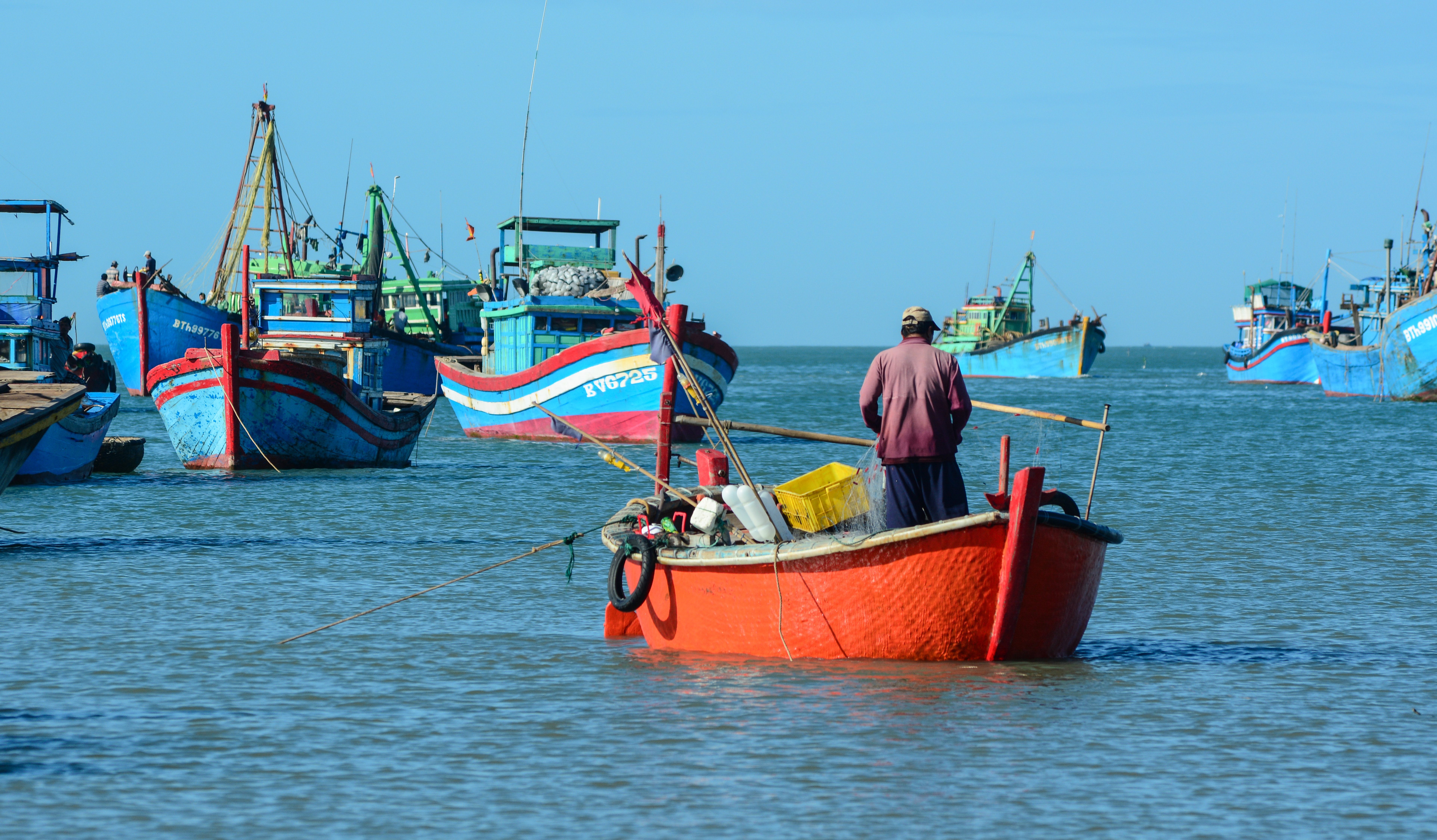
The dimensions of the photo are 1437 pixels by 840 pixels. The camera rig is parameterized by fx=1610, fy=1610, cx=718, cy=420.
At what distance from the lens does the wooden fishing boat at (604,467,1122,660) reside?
30.9 ft

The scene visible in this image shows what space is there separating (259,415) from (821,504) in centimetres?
1741

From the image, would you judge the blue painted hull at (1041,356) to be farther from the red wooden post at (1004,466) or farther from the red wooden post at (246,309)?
the red wooden post at (1004,466)

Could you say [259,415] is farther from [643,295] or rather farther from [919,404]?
[919,404]

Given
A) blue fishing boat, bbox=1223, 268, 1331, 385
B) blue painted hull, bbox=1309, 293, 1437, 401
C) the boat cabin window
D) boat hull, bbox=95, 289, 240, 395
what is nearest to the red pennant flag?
the boat cabin window

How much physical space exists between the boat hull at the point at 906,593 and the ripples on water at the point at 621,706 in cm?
18

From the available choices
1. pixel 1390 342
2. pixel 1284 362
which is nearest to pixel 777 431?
pixel 1390 342

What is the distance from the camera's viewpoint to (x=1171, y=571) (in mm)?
16156

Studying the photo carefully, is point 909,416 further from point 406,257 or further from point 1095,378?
point 1095,378

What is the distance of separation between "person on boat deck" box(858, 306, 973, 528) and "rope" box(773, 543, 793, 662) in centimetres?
73

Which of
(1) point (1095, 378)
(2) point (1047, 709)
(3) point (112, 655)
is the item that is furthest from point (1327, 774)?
(1) point (1095, 378)

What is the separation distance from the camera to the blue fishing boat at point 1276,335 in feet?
309

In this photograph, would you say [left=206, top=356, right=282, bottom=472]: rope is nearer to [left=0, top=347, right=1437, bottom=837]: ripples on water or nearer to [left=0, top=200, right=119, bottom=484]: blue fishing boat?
[left=0, top=200, right=119, bottom=484]: blue fishing boat

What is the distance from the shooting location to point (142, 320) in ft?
170

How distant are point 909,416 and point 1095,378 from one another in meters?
111
